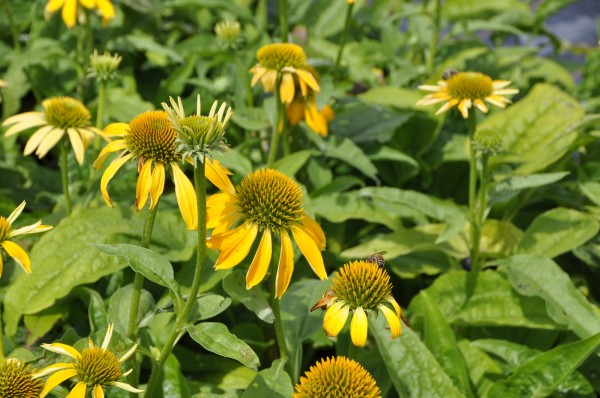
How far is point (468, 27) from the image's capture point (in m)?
3.26

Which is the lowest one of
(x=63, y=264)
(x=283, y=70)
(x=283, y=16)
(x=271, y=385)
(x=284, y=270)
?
(x=271, y=385)

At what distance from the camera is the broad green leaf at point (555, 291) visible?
5.99ft

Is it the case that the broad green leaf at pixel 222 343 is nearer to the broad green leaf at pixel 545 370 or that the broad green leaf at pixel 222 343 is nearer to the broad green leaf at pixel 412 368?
the broad green leaf at pixel 412 368

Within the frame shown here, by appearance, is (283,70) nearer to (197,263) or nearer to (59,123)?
(59,123)

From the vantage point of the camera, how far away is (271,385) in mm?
1461

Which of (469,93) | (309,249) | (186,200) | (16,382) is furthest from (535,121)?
(16,382)

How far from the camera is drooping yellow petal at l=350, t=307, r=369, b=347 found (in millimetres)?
1275

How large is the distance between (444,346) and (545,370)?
24 cm

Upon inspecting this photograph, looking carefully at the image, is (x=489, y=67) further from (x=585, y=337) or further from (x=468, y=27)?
(x=585, y=337)

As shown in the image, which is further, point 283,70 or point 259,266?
point 283,70

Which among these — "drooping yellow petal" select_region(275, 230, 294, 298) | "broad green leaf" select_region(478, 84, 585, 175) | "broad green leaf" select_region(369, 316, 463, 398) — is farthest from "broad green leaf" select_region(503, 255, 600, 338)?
"drooping yellow petal" select_region(275, 230, 294, 298)

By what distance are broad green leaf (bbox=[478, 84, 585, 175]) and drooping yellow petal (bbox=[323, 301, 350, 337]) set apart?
53.3 inches

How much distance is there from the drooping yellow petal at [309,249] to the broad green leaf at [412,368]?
420mm

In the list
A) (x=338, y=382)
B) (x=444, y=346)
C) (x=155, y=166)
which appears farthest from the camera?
(x=444, y=346)
